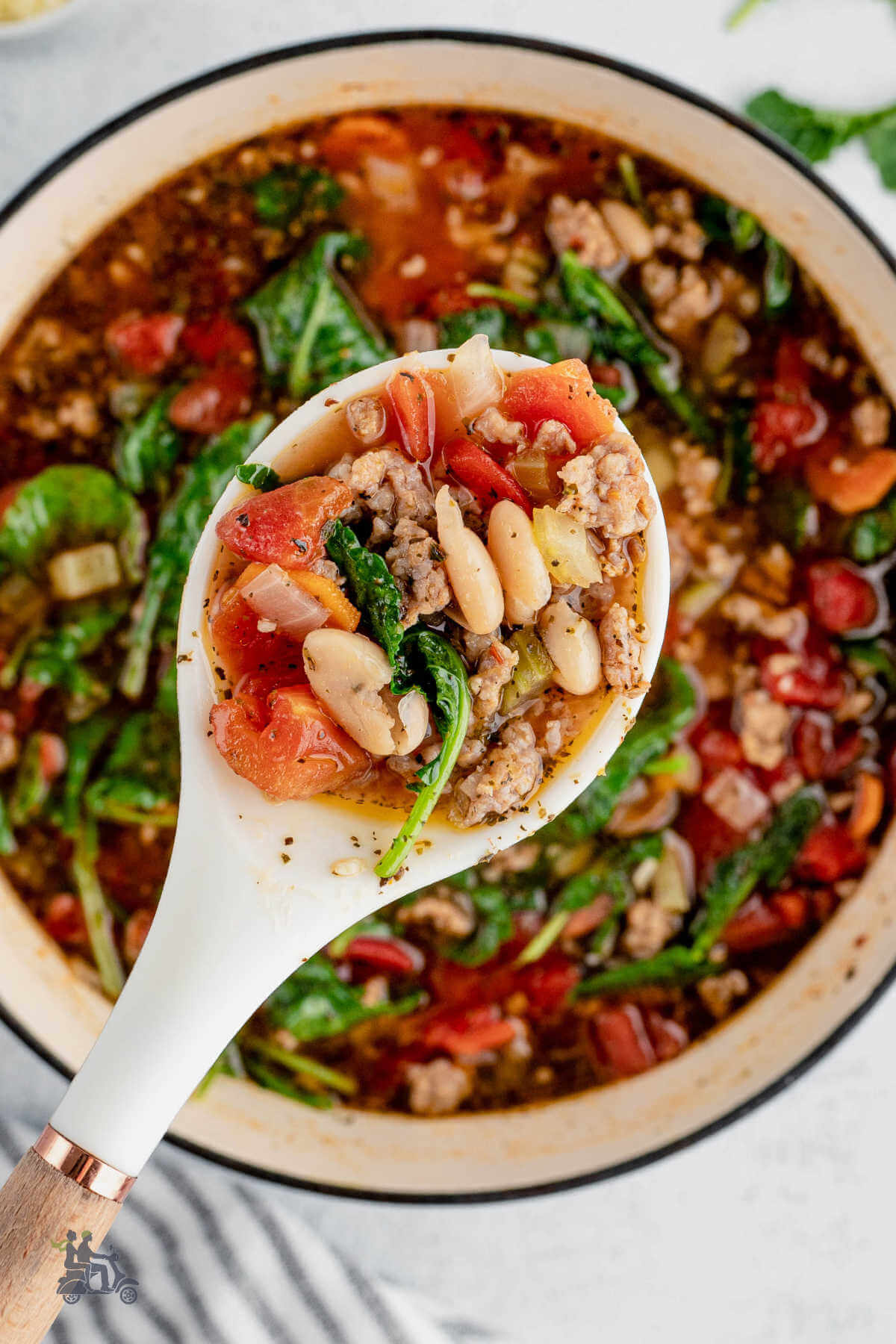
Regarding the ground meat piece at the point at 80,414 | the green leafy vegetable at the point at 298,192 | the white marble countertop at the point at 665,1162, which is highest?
the green leafy vegetable at the point at 298,192

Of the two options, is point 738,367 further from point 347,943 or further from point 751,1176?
point 751,1176

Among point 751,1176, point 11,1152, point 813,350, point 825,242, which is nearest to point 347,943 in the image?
point 11,1152

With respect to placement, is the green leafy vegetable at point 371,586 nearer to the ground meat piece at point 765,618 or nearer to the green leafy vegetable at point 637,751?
the green leafy vegetable at point 637,751

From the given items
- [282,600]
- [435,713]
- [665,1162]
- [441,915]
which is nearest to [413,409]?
[282,600]

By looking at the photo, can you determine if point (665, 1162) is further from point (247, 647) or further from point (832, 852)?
point (247, 647)

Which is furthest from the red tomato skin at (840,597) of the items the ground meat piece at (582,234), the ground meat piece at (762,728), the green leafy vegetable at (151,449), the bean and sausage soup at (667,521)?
the green leafy vegetable at (151,449)

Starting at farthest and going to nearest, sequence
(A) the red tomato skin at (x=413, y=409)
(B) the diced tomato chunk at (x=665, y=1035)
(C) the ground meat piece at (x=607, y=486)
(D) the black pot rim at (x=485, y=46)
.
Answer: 1. (B) the diced tomato chunk at (x=665, y=1035)
2. (D) the black pot rim at (x=485, y=46)
3. (A) the red tomato skin at (x=413, y=409)
4. (C) the ground meat piece at (x=607, y=486)
